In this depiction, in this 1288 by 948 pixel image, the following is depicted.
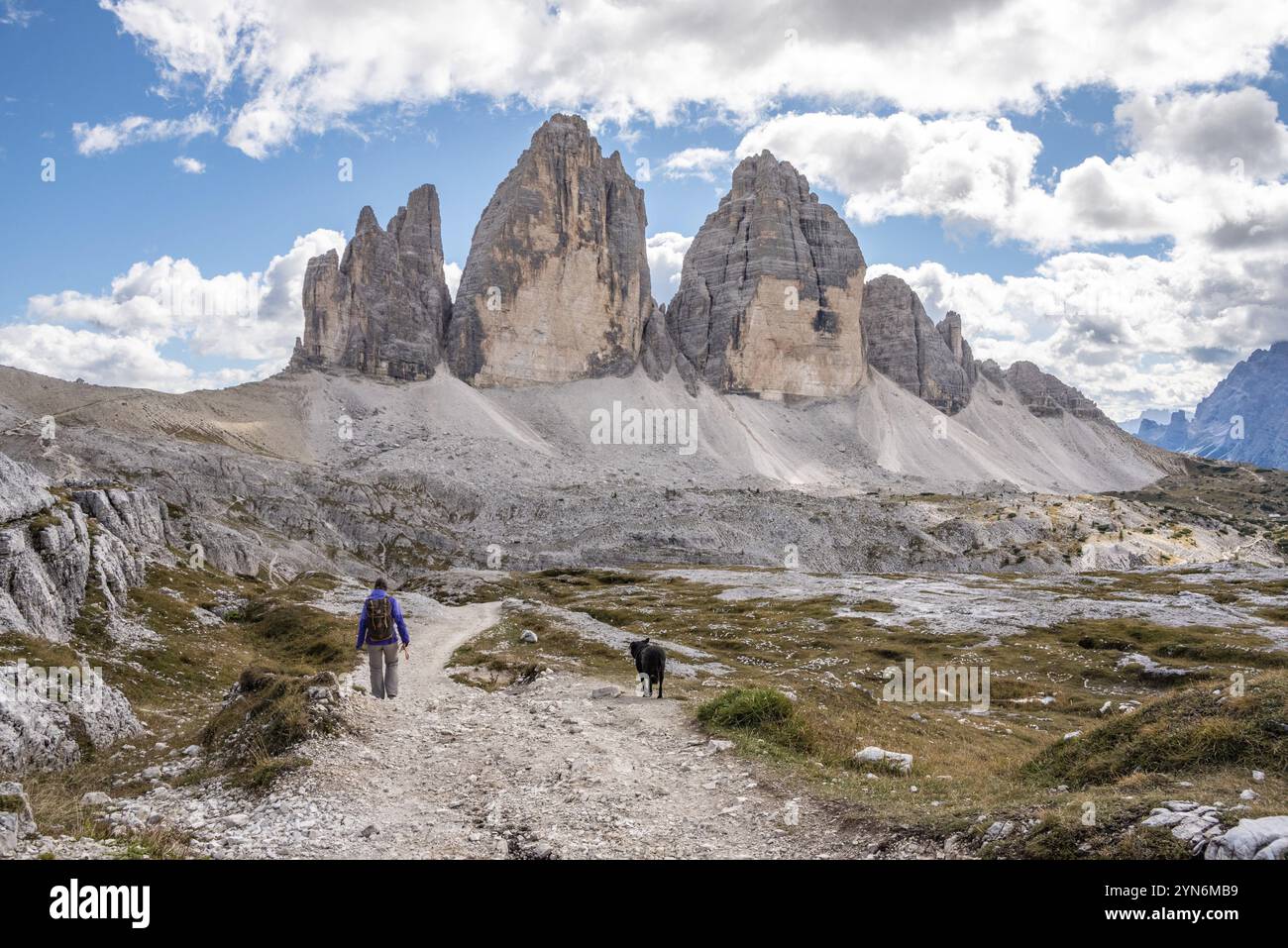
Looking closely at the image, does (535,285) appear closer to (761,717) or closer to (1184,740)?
(761,717)

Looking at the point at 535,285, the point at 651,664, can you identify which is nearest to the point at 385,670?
the point at 651,664

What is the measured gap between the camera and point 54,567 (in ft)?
85.1

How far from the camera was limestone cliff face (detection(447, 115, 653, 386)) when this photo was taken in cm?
18788

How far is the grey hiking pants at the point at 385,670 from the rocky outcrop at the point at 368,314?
16706 cm

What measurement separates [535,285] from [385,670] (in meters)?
181

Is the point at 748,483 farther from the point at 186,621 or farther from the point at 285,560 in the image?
the point at 186,621

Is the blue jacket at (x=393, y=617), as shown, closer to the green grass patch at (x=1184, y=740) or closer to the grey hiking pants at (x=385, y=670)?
the grey hiking pants at (x=385, y=670)

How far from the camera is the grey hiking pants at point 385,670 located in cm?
1994

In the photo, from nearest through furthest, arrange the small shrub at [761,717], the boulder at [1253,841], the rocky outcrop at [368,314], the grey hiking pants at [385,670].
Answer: the boulder at [1253,841], the small shrub at [761,717], the grey hiking pants at [385,670], the rocky outcrop at [368,314]

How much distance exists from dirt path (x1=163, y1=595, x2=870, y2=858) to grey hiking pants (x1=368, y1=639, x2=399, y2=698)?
545 millimetres

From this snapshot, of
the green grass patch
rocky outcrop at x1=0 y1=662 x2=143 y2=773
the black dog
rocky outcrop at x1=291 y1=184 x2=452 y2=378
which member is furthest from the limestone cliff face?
the green grass patch

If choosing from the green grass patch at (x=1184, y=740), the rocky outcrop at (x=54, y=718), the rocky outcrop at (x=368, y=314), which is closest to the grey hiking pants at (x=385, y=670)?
the rocky outcrop at (x=54, y=718)
